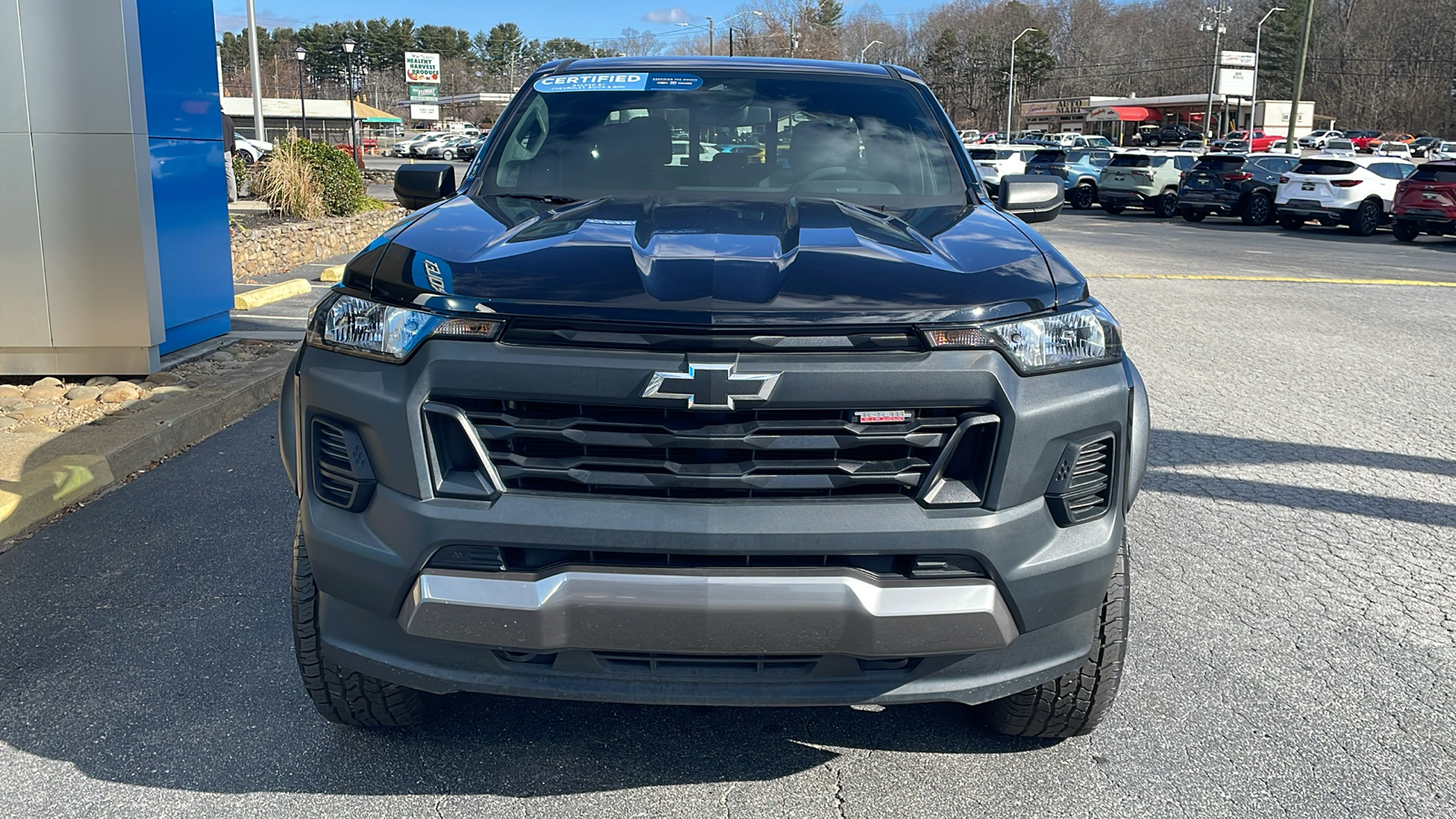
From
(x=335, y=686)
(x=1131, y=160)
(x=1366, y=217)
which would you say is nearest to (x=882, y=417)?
(x=335, y=686)

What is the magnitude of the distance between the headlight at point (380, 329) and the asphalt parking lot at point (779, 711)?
1.06 m

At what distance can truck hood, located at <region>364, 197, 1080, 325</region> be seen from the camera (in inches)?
91.4

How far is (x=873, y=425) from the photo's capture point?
234 centimetres

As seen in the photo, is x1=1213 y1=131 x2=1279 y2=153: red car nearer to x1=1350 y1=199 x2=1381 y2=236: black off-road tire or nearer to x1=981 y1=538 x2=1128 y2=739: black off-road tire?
x1=1350 y1=199 x2=1381 y2=236: black off-road tire

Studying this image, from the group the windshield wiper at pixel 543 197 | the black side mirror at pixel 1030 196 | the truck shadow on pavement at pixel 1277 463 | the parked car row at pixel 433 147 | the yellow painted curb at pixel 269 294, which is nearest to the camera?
the windshield wiper at pixel 543 197

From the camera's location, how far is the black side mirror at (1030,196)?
163 inches

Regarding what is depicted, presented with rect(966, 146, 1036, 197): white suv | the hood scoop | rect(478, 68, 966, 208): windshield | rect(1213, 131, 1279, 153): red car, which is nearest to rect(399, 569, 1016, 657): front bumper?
the hood scoop

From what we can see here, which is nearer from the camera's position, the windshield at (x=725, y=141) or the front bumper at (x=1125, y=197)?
the windshield at (x=725, y=141)

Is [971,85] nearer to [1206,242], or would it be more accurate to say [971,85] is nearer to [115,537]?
[1206,242]

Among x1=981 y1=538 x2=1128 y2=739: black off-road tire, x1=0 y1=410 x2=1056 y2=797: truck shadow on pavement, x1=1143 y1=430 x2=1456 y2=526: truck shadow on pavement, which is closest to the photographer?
x1=981 y1=538 x2=1128 y2=739: black off-road tire

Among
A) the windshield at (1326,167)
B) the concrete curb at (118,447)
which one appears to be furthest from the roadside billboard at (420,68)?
the concrete curb at (118,447)

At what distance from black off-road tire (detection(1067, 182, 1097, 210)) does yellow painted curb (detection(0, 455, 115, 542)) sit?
1154 inches

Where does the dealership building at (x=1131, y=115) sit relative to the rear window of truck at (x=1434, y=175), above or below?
above

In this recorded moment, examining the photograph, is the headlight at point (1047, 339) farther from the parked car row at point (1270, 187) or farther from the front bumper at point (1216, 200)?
the front bumper at point (1216, 200)
